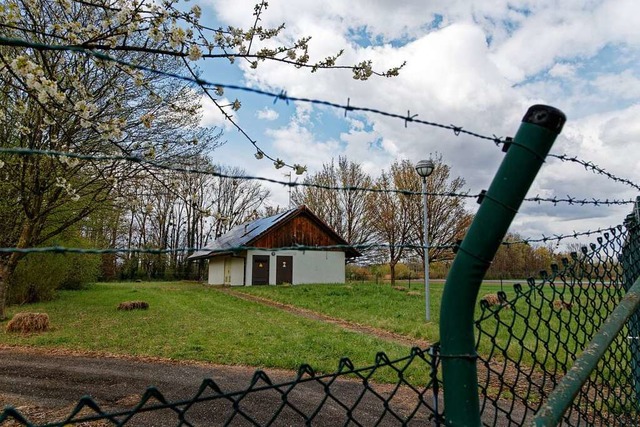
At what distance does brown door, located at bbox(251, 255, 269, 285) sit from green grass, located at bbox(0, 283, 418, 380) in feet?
32.9

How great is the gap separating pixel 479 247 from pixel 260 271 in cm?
2159

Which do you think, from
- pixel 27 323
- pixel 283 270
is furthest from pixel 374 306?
pixel 283 270

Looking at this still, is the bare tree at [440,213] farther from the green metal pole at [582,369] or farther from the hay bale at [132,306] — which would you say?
the green metal pole at [582,369]

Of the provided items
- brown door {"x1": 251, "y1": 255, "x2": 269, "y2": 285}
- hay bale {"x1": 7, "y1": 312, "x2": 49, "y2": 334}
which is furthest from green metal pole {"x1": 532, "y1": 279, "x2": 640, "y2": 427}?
brown door {"x1": 251, "y1": 255, "x2": 269, "y2": 285}

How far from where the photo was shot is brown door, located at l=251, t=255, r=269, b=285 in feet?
71.9

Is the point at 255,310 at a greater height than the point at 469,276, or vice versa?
the point at 469,276

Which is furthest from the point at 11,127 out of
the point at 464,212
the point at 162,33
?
A: the point at 464,212

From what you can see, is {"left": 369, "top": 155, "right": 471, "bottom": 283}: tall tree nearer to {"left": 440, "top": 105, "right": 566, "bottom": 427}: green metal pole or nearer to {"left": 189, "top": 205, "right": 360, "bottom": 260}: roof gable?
{"left": 189, "top": 205, "right": 360, "bottom": 260}: roof gable

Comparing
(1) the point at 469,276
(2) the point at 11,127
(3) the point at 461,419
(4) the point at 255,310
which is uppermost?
(2) the point at 11,127

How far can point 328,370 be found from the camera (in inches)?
208

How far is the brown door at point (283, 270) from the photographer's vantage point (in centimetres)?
2216

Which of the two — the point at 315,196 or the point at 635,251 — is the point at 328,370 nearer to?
the point at 635,251

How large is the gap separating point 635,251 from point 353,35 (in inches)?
110

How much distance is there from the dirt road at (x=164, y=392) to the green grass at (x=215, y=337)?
1.75ft
